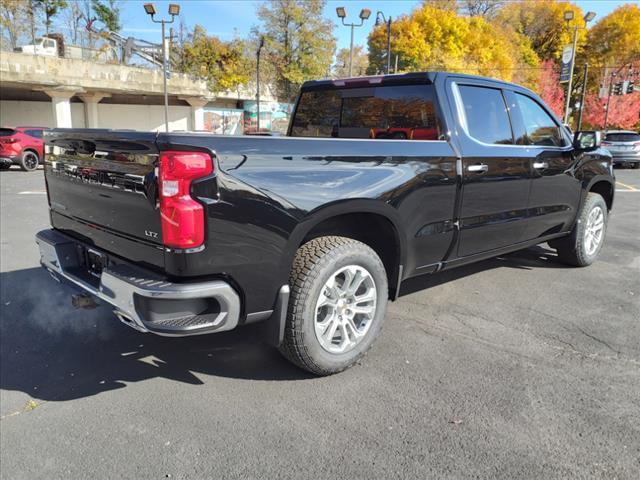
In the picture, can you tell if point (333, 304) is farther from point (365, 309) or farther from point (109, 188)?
point (109, 188)

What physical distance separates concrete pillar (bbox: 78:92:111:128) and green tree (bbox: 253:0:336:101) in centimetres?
1541

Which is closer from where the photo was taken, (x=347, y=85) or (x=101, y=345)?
(x=101, y=345)

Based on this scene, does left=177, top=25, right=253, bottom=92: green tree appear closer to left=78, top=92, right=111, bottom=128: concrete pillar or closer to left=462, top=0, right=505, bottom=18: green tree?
left=78, top=92, right=111, bottom=128: concrete pillar

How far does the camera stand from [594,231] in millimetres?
5781

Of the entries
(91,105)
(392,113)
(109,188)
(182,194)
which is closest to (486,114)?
(392,113)

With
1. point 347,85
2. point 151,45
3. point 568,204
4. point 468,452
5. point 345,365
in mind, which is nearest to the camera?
point 468,452

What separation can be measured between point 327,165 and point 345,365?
1259 mm

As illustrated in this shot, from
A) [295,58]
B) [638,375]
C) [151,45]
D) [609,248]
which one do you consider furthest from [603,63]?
[638,375]

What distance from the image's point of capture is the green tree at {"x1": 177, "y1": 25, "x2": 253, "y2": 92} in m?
37.9

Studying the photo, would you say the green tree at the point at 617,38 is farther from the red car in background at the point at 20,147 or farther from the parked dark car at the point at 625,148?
the red car in background at the point at 20,147

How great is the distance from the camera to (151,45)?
110 feet

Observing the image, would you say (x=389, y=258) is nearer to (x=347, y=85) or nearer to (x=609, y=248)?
(x=347, y=85)

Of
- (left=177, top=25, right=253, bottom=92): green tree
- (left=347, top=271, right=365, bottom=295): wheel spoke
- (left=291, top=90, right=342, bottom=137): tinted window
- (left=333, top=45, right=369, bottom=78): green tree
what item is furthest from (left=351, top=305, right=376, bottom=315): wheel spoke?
(left=333, top=45, right=369, bottom=78): green tree

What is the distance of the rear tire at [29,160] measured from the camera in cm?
1809
